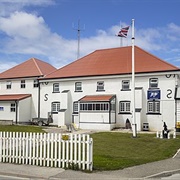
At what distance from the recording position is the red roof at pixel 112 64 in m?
32.6

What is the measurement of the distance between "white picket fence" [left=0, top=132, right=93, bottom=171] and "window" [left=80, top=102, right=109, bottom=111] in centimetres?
2078

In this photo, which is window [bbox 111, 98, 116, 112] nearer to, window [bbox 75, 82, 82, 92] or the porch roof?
the porch roof

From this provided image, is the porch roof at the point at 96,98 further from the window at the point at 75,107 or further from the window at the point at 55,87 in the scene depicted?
the window at the point at 55,87

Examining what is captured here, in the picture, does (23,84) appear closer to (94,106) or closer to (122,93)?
(94,106)

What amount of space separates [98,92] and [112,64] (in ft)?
13.1

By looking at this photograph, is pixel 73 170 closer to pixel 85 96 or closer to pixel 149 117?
pixel 149 117

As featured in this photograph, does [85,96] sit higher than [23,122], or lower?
higher

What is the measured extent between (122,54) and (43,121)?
44.1 ft

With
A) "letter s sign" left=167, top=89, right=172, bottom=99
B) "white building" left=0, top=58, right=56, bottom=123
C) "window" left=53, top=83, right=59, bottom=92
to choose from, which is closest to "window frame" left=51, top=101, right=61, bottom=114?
"window" left=53, top=83, right=59, bottom=92

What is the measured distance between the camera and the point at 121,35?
24.6 metres

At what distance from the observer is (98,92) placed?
113 feet

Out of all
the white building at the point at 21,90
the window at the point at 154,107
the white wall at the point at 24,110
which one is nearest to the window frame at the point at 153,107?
the window at the point at 154,107

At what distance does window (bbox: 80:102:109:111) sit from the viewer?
32.1 m

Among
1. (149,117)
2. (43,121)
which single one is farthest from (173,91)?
(43,121)
